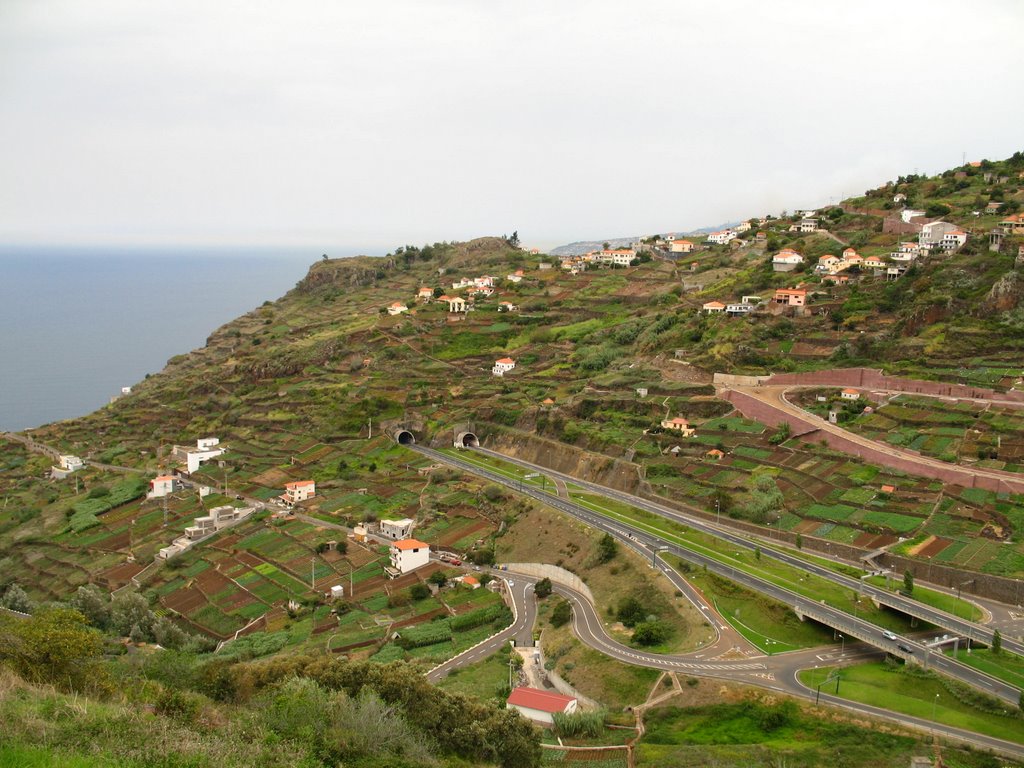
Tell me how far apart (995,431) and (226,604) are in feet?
132

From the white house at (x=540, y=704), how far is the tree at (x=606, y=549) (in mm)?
11180

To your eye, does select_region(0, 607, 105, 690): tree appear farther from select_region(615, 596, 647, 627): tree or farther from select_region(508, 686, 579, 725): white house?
select_region(615, 596, 647, 627): tree

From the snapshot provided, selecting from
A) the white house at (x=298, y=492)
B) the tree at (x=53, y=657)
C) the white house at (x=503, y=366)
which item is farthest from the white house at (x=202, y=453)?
the tree at (x=53, y=657)

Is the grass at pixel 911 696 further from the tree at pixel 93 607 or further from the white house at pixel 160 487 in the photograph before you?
the white house at pixel 160 487

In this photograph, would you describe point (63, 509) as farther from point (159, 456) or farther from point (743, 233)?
point (743, 233)

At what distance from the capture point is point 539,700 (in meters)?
26.6

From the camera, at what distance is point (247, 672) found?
2711 cm

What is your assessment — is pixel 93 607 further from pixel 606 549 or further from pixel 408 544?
pixel 606 549

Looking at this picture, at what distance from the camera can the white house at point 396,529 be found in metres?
46.2

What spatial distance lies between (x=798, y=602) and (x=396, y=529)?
23474mm

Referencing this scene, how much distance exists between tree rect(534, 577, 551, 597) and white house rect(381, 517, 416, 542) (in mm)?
10707

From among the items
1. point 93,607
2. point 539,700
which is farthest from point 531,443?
point 539,700

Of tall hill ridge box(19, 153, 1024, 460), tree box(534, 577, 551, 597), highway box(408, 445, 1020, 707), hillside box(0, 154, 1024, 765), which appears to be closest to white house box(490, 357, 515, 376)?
tall hill ridge box(19, 153, 1024, 460)

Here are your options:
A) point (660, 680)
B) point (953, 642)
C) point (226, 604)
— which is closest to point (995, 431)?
point (953, 642)
